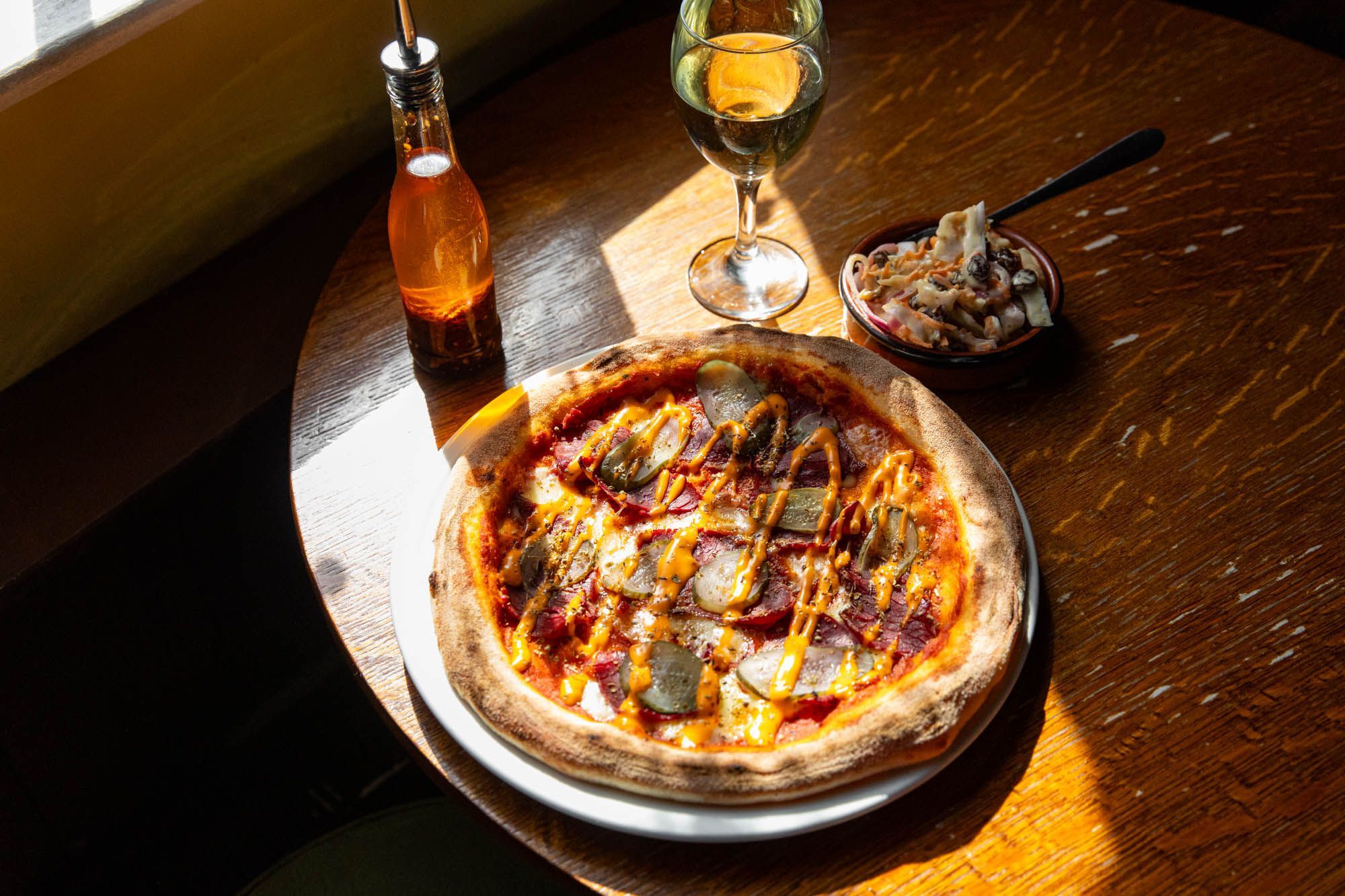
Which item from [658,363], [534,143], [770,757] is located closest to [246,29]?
[534,143]

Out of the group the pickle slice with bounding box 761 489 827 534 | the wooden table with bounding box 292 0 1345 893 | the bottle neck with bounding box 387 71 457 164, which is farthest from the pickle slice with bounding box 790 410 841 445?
the bottle neck with bounding box 387 71 457 164

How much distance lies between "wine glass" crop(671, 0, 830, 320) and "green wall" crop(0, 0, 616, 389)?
928 mm

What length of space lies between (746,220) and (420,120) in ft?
1.95

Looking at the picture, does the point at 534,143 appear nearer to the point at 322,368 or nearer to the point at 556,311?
the point at 556,311

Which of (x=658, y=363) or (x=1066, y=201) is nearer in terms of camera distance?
(x=658, y=363)

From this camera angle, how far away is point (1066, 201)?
209 cm

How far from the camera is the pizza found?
4.28 feet

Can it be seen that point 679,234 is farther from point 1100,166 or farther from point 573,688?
point 573,688

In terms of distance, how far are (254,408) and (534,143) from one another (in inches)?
29.2

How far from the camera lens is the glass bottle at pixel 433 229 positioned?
1.48m

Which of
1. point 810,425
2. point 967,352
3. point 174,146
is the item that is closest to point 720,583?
point 810,425

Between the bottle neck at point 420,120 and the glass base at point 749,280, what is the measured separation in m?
0.51

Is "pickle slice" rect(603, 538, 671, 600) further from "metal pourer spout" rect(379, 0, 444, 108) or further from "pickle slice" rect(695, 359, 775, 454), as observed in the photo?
"metal pourer spout" rect(379, 0, 444, 108)

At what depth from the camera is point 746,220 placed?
1.91m
